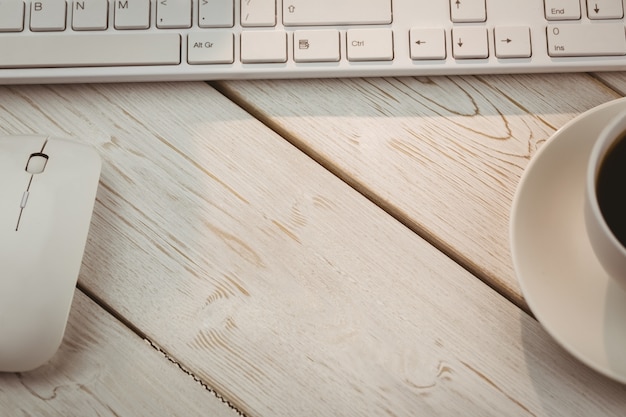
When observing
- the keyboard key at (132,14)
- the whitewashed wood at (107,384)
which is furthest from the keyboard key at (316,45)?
the whitewashed wood at (107,384)

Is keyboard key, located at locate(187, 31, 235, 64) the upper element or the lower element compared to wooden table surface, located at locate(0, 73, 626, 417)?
upper

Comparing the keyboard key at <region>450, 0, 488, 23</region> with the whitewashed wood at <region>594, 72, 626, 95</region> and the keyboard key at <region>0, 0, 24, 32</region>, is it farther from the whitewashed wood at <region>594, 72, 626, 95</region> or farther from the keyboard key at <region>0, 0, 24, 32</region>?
the keyboard key at <region>0, 0, 24, 32</region>

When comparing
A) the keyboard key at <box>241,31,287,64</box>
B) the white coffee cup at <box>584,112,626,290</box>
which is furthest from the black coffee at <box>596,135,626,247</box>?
the keyboard key at <box>241,31,287,64</box>

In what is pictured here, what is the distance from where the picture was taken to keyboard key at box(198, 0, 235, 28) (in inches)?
17.8

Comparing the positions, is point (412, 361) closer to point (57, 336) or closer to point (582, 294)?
point (582, 294)

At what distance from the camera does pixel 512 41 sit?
0.45 metres

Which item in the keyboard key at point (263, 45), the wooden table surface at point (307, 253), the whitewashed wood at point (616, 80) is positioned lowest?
the wooden table surface at point (307, 253)

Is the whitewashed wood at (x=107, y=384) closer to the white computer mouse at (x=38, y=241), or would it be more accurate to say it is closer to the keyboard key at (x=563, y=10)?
the white computer mouse at (x=38, y=241)

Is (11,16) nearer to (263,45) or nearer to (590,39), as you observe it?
(263,45)

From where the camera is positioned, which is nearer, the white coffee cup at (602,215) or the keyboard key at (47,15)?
the white coffee cup at (602,215)

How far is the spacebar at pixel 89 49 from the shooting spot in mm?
452

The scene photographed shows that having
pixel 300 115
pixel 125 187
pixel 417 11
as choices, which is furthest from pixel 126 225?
pixel 417 11

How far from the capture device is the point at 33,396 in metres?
0.44

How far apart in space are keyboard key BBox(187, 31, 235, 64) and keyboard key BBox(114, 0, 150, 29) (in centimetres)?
3
